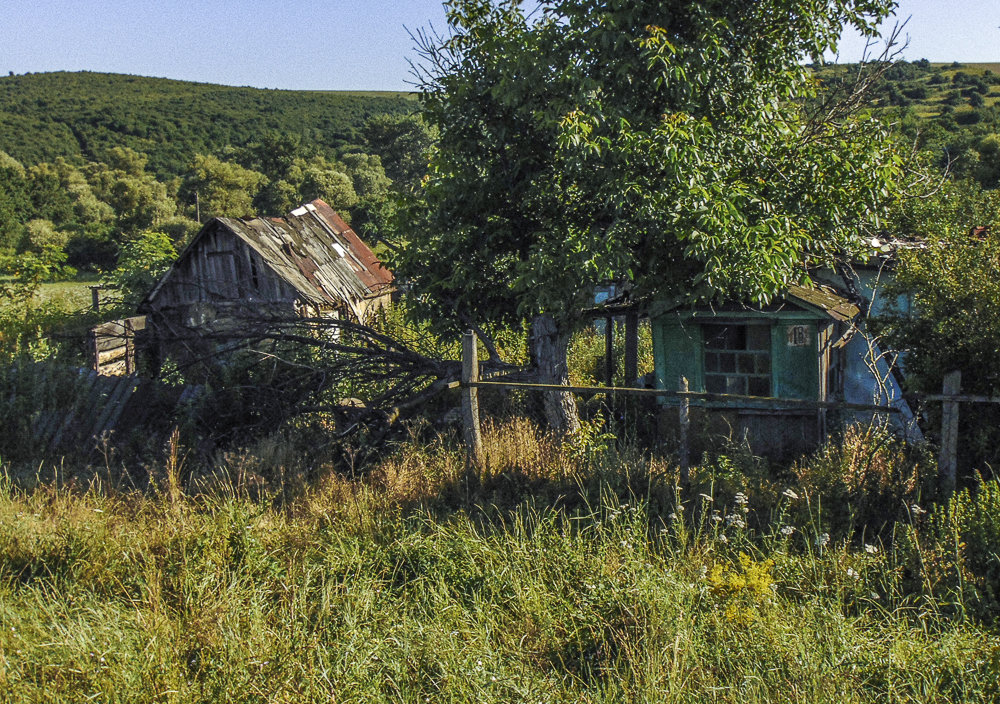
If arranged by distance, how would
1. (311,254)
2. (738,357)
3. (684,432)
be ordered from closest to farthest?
1. (684,432)
2. (738,357)
3. (311,254)

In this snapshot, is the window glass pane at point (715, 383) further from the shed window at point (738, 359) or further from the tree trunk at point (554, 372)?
the tree trunk at point (554, 372)

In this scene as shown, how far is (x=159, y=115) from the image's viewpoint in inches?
4316

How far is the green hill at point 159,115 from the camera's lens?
93812 mm

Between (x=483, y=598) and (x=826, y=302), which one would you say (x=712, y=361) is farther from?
(x=483, y=598)

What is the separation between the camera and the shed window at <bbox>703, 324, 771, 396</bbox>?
9156mm

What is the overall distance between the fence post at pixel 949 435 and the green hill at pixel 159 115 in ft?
263

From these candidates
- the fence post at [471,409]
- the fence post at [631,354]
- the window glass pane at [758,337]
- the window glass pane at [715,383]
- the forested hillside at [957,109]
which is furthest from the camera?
the forested hillside at [957,109]

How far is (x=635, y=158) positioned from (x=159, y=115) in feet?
403

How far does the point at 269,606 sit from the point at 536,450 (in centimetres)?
289

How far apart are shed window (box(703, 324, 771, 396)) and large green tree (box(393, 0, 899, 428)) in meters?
1.52

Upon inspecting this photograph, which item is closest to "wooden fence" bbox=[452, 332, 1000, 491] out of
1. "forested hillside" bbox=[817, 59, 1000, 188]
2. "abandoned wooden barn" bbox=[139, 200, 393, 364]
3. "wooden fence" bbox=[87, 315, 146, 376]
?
"wooden fence" bbox=[87, 315, 146, 376]

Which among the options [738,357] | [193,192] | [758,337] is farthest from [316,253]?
[193,192]

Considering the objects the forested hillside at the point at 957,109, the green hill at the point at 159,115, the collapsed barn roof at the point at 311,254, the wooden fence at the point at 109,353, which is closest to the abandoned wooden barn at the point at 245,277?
the collapsed barn roof at the point at 311,254

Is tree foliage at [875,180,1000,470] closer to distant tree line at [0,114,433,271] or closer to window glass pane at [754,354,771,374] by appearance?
window glass pane at [754,354,771,374]
